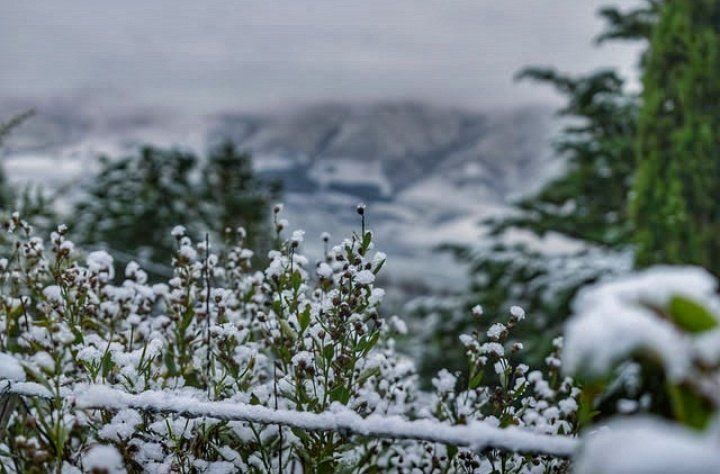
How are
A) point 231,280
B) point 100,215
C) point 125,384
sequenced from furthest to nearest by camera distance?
point 100,215 → point 231,280 → point 125,384

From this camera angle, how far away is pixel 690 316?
0.82m

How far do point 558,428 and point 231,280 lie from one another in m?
1.54

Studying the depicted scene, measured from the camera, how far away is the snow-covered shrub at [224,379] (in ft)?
6.46

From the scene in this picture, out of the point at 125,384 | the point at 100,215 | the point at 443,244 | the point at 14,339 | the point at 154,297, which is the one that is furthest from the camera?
the point at 100,215

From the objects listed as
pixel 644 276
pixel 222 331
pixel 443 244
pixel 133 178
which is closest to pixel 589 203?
pixel 443 244

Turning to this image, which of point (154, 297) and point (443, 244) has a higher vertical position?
point (443, 244)

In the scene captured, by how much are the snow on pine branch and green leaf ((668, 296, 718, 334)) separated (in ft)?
1.90

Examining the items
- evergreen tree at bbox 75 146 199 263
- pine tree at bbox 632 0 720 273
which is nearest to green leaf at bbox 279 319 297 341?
pine tree at bbox 632 0 720 273

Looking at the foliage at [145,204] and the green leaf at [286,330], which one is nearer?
the green leaf at [286,330]

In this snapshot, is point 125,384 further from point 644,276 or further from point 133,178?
point 133,178

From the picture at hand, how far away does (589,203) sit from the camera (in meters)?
9.01

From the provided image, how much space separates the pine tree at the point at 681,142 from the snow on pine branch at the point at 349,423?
460cm

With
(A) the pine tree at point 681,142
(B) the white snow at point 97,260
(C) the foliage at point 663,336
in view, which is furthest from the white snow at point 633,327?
(A) the pine tree at point 681,142

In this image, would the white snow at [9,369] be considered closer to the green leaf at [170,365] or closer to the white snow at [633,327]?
the green leaf at [170,365]
